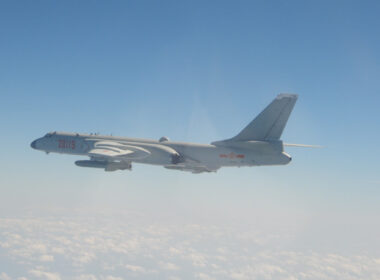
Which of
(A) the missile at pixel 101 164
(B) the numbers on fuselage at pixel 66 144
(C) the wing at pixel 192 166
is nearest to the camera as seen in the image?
(A) the missile at pixel 101 164

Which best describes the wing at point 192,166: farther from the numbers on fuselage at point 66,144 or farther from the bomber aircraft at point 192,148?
the numbers on fuselage at point 66,144

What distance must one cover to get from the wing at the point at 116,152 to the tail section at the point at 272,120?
364 inches

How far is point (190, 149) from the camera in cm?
2438

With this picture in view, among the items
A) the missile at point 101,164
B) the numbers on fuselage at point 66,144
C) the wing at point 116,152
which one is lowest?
the missile at point 101,164

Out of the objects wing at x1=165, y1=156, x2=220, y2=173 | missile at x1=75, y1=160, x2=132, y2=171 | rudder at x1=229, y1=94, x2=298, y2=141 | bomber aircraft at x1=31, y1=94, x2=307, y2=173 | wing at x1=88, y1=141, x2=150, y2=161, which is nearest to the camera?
rudder at x1=229, y1=94, x2=298, y2=141

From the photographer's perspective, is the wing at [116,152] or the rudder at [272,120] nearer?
the rudder at [272,120]

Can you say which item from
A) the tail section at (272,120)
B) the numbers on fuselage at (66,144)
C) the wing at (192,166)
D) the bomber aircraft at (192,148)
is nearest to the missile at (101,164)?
the bomber aircraft at (192,148)

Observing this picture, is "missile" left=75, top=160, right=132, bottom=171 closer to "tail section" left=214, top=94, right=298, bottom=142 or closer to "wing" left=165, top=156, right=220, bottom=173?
"wing" left=165, top=156, right=220, bottom=173

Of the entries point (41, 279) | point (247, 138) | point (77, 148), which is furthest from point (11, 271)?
point (247, 138)

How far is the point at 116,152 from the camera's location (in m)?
23.9

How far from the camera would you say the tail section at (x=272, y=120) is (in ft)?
66.8

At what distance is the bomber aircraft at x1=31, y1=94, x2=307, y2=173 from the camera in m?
20.9

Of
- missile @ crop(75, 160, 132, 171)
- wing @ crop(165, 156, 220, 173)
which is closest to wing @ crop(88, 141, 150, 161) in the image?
missile @ crop(75, 160, 132, 171)

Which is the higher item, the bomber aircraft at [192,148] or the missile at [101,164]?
the bomber aircraft at [192,148]
